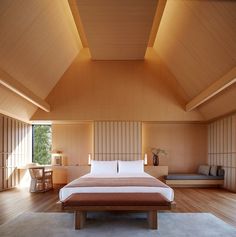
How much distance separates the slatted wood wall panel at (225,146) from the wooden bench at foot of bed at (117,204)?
399 centimetres

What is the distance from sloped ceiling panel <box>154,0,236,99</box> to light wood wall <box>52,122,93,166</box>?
346 centimetres

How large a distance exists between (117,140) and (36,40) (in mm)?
3859

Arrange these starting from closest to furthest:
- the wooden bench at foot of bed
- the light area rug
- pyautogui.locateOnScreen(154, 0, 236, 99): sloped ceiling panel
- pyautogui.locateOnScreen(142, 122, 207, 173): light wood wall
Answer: the light area rug < the wooden bench at foot of bed < pyautogui.locateOnScreen(154, 0, 236, 99): sloped ceiling panel < pyautogui.locateOnScreen(142, 122, 207, 173): light wood wall

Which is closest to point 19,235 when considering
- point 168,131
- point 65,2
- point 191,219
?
point 191,219

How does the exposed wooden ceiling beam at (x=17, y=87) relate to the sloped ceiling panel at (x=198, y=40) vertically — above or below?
below

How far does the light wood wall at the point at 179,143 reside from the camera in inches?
349

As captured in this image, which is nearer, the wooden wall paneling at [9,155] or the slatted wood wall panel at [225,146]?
the slatted wood wall panel at [225,146]

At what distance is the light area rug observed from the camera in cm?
354

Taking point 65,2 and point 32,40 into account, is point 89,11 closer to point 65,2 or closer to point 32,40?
point 65,2

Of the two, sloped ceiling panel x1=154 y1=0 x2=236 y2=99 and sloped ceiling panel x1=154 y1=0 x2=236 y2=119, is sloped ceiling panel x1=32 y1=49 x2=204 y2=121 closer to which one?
Result: sloped ceiling panel x1=154 y1=0 x2=236 y2=119

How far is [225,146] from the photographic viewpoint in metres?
7.62

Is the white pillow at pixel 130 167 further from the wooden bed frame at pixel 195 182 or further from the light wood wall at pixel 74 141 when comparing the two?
the light wood wall at pixel 74 141

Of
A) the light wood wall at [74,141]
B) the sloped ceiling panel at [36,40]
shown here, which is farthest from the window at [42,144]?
the sloped ceiling panel at [36,40]

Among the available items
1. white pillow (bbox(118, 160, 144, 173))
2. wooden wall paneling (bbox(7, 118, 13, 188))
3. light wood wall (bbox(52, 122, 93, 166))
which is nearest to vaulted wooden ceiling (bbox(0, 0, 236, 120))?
wooden wall paneling (bbox(7, 118, 13, 188))
